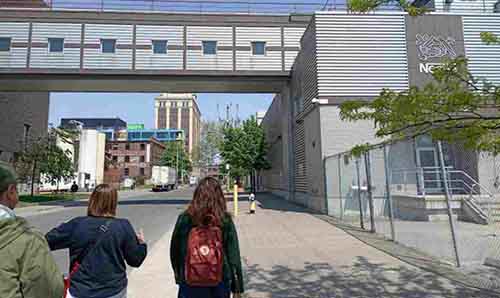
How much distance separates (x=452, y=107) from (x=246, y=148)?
30.4 m

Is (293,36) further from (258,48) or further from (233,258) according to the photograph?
(233,258)

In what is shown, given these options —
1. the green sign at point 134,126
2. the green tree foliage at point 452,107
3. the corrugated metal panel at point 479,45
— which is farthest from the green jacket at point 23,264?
the green sign at point 134,126

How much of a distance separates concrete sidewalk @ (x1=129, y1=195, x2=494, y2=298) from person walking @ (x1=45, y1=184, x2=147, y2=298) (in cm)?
260

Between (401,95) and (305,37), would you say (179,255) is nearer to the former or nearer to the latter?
(401,95)

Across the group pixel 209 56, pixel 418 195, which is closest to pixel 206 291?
pixel 418 195

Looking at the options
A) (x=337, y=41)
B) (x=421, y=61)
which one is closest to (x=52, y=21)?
(x=337, y=41)

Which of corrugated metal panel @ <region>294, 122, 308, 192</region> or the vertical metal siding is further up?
the vertical metal siding

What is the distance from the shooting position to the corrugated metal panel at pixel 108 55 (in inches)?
880

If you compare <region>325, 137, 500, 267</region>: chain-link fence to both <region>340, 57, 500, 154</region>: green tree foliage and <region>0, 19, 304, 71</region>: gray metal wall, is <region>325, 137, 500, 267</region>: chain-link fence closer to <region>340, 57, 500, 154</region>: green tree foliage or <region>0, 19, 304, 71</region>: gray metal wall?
<region>340, 57, 500, 154</region>: green tree foliage

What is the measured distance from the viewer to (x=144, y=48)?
22.7 meters

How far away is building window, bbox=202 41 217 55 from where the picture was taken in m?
22.9

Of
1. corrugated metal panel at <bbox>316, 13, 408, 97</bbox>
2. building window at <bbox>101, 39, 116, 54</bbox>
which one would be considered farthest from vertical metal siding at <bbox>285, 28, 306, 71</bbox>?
building window at <bbox>101, 39, 116, 54</bbox>

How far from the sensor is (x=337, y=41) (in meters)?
16.2

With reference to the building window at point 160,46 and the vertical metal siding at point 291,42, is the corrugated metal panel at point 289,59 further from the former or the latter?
the building window at point 160,46
